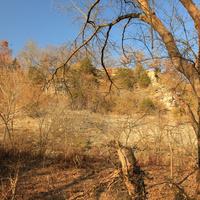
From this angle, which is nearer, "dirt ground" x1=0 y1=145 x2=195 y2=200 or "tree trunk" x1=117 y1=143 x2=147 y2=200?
"tree trunk" x1=117 y1=143 x2=147 y2=200

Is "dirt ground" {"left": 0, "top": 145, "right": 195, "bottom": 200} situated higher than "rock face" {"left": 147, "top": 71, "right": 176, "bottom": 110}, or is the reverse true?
"rock face" {"left": 147, "top": 71, "right": 176, "bottom": 110}

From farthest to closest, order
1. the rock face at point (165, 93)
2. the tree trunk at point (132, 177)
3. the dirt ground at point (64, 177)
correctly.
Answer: the rock face at point (165, 93), the dirt ground at point (64, 177), the tree trunk at point (132, 177)

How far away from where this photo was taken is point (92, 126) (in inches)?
624

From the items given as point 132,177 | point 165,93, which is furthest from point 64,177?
point 132,177

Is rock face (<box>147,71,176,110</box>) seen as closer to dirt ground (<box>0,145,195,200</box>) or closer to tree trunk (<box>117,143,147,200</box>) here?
dirt ground (<box>0,145,195,200</box>)

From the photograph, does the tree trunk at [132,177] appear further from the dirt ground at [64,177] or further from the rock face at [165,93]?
the rock face at [165,93]

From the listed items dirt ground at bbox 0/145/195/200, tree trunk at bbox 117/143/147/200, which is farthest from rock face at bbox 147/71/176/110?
tree trunk at bbox 117/143/147/200

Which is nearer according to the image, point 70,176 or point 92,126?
point 70,176

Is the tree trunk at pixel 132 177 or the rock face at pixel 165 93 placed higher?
the rock face at pixel 165 93

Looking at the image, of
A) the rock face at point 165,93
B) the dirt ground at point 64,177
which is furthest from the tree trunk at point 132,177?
the rock face at point 165,93

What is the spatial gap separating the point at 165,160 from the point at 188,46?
612 cm

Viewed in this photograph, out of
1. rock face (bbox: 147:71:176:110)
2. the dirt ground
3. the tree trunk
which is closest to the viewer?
the tree trunk

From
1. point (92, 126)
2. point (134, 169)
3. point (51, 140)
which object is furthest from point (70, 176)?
point (92, 126)

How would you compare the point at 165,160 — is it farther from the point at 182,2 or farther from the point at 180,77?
the point at 182,2
